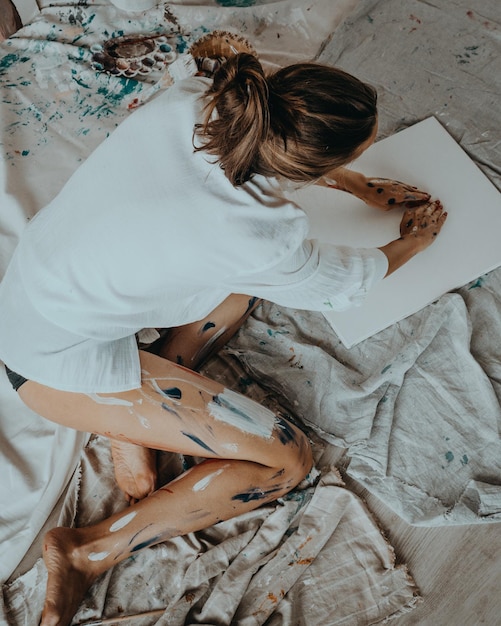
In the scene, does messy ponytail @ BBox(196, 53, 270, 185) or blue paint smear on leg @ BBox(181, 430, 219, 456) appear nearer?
messy ponytail @ BBox(196, 53, 270, 185)

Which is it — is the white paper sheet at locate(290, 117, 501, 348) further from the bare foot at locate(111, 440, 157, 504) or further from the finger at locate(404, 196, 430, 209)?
the bare foot at locate(111, 440, 157, 504)

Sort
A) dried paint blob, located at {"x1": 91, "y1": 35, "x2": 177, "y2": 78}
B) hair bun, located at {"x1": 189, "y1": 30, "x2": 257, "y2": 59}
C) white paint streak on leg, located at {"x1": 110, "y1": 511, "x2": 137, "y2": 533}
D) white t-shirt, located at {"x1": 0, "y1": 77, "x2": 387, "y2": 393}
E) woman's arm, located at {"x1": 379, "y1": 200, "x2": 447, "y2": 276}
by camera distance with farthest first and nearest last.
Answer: dried paint blob, located at {"x1": 91, "y1": 35, "x2": 177, "y2": 78} < hair bun, located at {"x1": 189, "y1": 30, "x2": 257, "y2": 59} < woman's arm, located at {"x1": 379, "y1": 200, "x2": 447, "y2": 276} < white paint streak on leg, located at {"x1": 110, "y1": 511, "x2": 137, "y2": 533} < white t-shirt, located at {"x1": 0, "y1": 77, "x2": 387, "y2": 393}

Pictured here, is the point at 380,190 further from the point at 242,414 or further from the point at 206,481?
the point at 206,481

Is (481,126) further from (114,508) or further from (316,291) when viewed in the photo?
(114,508)

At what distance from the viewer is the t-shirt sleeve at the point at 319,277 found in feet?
3.05

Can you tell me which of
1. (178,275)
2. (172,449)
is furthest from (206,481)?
(178,275)

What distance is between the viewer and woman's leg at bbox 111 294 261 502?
1252 mm

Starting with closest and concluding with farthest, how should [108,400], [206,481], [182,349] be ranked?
[108,400], [206,481], [182,349]

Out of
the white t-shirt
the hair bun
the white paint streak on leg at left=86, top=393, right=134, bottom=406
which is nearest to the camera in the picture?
the white t-shirt

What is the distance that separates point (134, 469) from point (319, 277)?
0.60 m

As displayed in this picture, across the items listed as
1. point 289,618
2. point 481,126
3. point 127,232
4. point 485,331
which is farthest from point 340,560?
point 481,126

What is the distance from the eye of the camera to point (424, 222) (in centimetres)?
134

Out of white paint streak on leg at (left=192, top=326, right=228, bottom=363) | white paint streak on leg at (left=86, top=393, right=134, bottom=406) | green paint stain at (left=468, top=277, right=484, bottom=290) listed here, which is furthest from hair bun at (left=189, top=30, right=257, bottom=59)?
white paint streak on leg at (left=86, top=393, right=134, bottom=406)

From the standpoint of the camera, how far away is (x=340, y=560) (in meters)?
1.23
